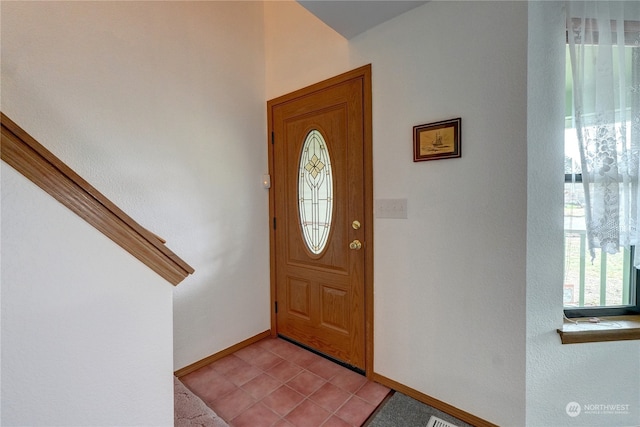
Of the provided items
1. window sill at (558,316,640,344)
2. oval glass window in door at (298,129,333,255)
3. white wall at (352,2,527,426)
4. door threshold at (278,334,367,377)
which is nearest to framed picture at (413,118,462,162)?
white wall at (352,2,527,426)

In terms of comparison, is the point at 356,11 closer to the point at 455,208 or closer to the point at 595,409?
the point at 455,208

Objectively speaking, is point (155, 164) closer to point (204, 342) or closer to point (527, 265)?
point (204, 342)

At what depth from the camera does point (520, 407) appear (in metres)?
1.38

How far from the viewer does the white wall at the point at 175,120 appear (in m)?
1.46

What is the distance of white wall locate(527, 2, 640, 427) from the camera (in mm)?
1336

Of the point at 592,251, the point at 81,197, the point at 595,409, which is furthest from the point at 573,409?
the point at 81,197

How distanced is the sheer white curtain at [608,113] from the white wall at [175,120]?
2156mm

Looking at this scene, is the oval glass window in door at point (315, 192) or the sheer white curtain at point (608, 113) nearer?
the sheer white curtain at point (608, 113)

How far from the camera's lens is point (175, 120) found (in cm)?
193

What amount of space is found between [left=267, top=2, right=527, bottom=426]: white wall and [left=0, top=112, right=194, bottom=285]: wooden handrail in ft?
4.35

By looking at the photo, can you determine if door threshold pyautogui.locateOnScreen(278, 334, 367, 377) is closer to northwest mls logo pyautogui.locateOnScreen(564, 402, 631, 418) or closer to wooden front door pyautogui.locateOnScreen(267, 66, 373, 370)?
wooden front door pyautogui.locateOnScreen(267, 66, 373, 370)

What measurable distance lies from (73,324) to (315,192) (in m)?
1.65

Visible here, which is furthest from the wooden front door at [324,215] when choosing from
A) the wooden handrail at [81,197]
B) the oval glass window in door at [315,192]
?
the wooden handrail at [81,197]

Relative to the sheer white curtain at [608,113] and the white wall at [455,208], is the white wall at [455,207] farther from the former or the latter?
the sheer white curtain at [608,113]
